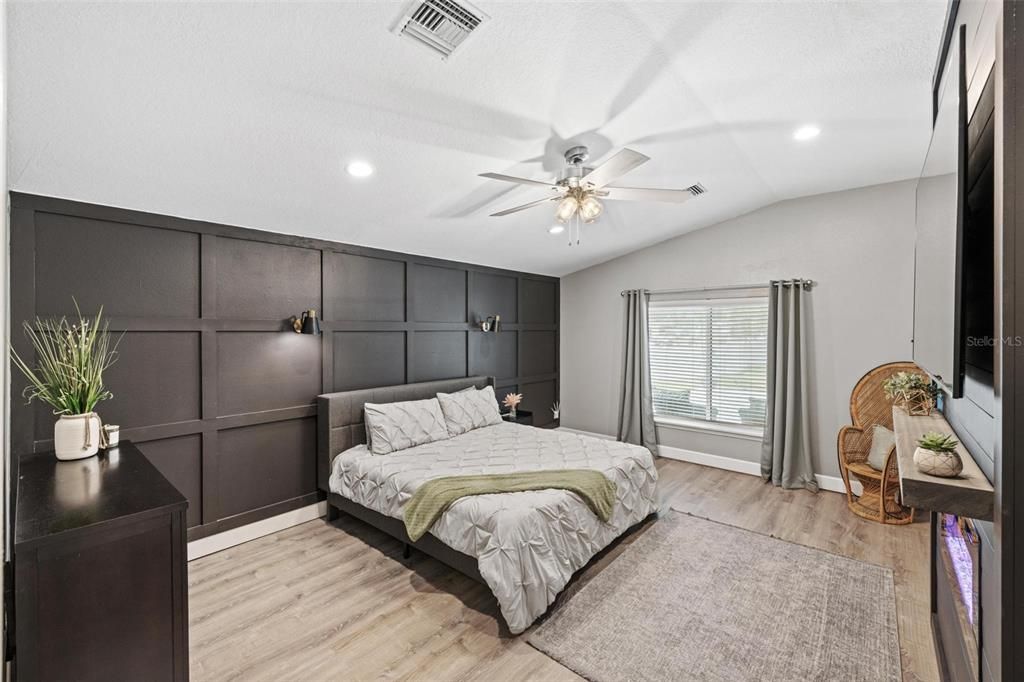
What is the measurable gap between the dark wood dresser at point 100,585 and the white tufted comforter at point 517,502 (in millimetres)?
1355

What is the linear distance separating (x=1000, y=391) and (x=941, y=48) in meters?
2.01

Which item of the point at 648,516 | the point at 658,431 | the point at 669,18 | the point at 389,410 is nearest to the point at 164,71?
the point at 669,18

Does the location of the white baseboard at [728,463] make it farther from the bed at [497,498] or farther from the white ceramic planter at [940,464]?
the white ceramic planter at [940,464]

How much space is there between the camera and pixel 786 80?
234 cm

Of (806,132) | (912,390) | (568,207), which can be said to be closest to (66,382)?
(568,207)

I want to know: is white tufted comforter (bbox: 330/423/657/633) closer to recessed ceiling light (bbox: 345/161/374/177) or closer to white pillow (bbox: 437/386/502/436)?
white pillow (bbox: 437/386/502/436)

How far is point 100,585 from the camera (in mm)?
1347

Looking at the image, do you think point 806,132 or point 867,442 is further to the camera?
point 867,442

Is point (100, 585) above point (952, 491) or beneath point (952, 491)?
beneath

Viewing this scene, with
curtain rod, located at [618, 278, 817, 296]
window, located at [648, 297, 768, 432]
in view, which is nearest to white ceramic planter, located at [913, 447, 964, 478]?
curtain rod, located at [618, 278, 817, 296]

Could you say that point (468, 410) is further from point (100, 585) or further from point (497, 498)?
point (100, 585)

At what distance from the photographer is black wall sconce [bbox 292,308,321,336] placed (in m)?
3.56

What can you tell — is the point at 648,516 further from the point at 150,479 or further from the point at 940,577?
the point at 150,479

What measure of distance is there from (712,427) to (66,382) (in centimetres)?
537
